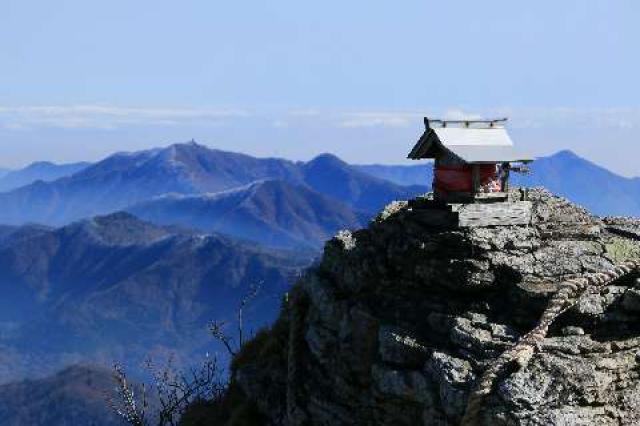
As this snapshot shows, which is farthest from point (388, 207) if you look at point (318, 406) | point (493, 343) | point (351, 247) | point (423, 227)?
point (493, 343)

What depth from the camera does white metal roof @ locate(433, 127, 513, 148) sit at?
991 inches

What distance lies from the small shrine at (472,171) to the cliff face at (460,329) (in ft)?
1.77

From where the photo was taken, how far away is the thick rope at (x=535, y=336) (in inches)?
747

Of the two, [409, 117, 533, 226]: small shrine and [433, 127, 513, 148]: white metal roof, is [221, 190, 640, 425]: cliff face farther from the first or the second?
[433, 127, 513, 148]: white metal roof

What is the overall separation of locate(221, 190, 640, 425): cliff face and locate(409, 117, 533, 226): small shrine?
54cm

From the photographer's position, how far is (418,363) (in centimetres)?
2144

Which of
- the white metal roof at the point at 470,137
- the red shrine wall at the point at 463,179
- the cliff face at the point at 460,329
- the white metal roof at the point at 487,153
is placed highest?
the white metal roof at the point at 470,137

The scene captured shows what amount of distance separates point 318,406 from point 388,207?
1220 centimetres

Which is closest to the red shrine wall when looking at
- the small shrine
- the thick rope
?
the small shrine

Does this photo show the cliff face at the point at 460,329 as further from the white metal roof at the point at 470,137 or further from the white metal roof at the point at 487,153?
the white metal roof at the point at 470,137

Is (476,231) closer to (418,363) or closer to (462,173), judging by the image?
(462,173)

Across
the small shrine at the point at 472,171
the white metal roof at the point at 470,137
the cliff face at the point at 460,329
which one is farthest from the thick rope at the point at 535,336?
the white metal roof at the point at 470,137

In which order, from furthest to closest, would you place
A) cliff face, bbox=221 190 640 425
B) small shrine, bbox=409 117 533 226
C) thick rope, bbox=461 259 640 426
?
small shrine, bbox=409 117 533 226
cliff face, bbox=221 190 640 425
thick rope, bbox=461 259 640 426

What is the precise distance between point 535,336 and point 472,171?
21.4 feet
